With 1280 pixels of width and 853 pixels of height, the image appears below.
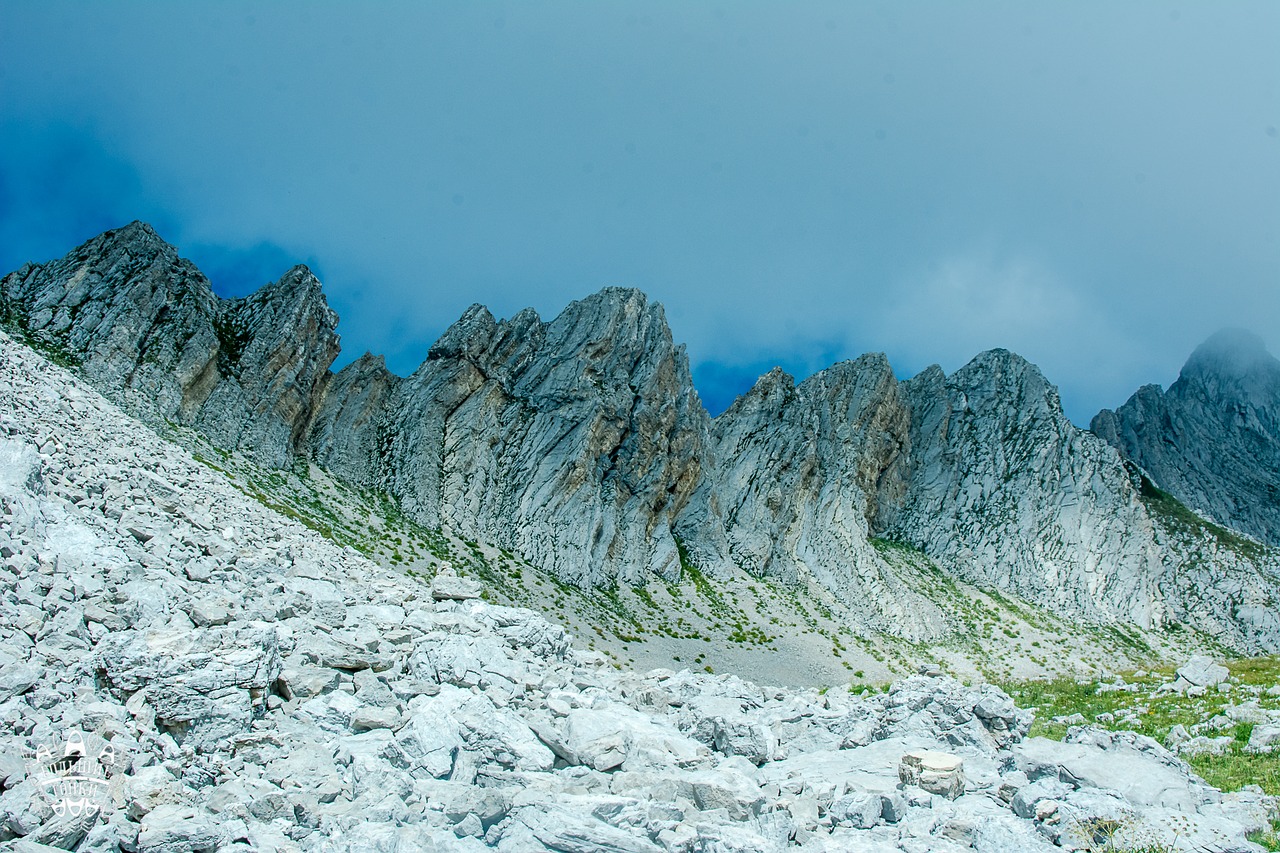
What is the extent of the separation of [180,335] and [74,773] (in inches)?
2400

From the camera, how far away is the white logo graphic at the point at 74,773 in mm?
8797

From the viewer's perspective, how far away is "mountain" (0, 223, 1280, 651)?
201ft

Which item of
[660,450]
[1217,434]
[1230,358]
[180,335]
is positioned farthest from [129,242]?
[1230,358]

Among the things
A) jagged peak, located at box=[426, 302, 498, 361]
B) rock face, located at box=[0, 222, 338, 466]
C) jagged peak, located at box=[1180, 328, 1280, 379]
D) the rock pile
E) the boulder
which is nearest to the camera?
the rock pile

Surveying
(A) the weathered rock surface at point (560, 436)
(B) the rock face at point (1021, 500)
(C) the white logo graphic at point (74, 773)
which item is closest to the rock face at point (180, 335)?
(A) the weathered rock surface at point (560, 436)

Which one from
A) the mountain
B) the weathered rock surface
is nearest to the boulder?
the mountain

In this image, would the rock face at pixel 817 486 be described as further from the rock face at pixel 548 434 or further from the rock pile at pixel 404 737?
the rock pile at pixel 404 737

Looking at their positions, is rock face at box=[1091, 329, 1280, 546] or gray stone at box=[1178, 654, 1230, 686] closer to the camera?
gray stone at box=[1178, 654, 1230, 686]

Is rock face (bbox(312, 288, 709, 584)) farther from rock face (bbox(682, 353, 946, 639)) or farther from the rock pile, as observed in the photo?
the rock pile

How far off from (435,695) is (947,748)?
1054 cm

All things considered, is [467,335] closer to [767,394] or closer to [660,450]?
[660,450]

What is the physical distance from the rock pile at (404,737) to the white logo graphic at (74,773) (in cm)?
10

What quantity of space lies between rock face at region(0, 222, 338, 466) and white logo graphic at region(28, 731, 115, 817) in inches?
2030

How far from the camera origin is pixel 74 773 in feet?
30.8
